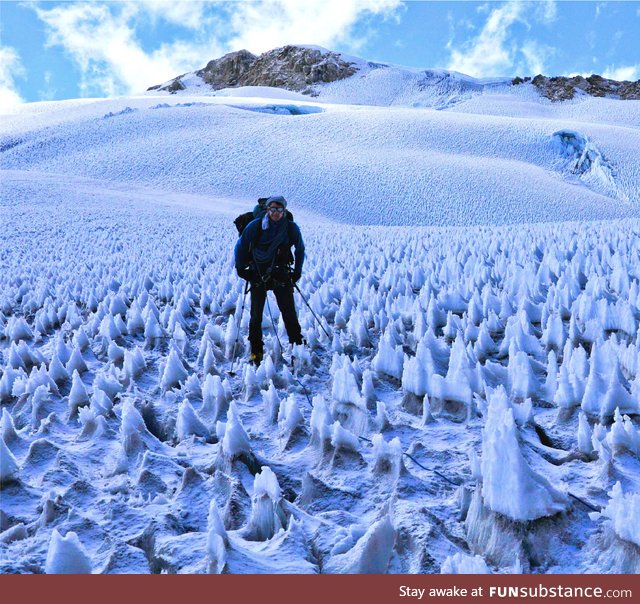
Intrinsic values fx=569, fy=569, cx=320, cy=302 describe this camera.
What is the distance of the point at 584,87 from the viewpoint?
288ft

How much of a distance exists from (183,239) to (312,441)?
12.9m

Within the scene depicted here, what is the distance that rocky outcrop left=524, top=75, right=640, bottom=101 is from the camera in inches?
3271

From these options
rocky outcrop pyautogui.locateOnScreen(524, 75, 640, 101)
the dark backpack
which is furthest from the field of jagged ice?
rocky outcrop pyautogui.locateOnScreen(524, 75, 640, 101)

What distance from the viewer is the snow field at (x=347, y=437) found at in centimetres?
223

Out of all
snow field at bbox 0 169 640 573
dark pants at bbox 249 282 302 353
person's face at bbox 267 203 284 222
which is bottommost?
snow field at bbox 0 169 640 573

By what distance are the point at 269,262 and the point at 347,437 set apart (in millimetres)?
2604

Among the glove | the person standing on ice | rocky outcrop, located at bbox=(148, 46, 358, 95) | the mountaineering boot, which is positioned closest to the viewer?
the mountaineering boot

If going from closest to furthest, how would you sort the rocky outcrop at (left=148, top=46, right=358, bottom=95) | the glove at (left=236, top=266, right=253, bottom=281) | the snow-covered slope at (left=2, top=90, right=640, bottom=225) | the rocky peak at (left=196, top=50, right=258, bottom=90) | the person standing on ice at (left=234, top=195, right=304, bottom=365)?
the person standing on ice at (left=234, top=195, right=304, bottom=365) → the glove at (left=236, top=266, right=253, bottom=281) → the snow-covered slope at (left=2, top=90, right=640, bottom=225) → the rocky outcrop at (left=148, top=46, right=358, bottom=95) → the rocky peak at (left=196, top=50, right=258, bottom=90)

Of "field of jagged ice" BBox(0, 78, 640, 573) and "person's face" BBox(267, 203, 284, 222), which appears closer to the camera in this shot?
"field of jagged ice" BBox(0, 78, 640, 573)

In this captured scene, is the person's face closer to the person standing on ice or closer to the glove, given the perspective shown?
the person standing on ice

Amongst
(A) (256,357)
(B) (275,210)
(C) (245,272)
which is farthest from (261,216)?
(A) (256,357)

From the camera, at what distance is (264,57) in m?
137
